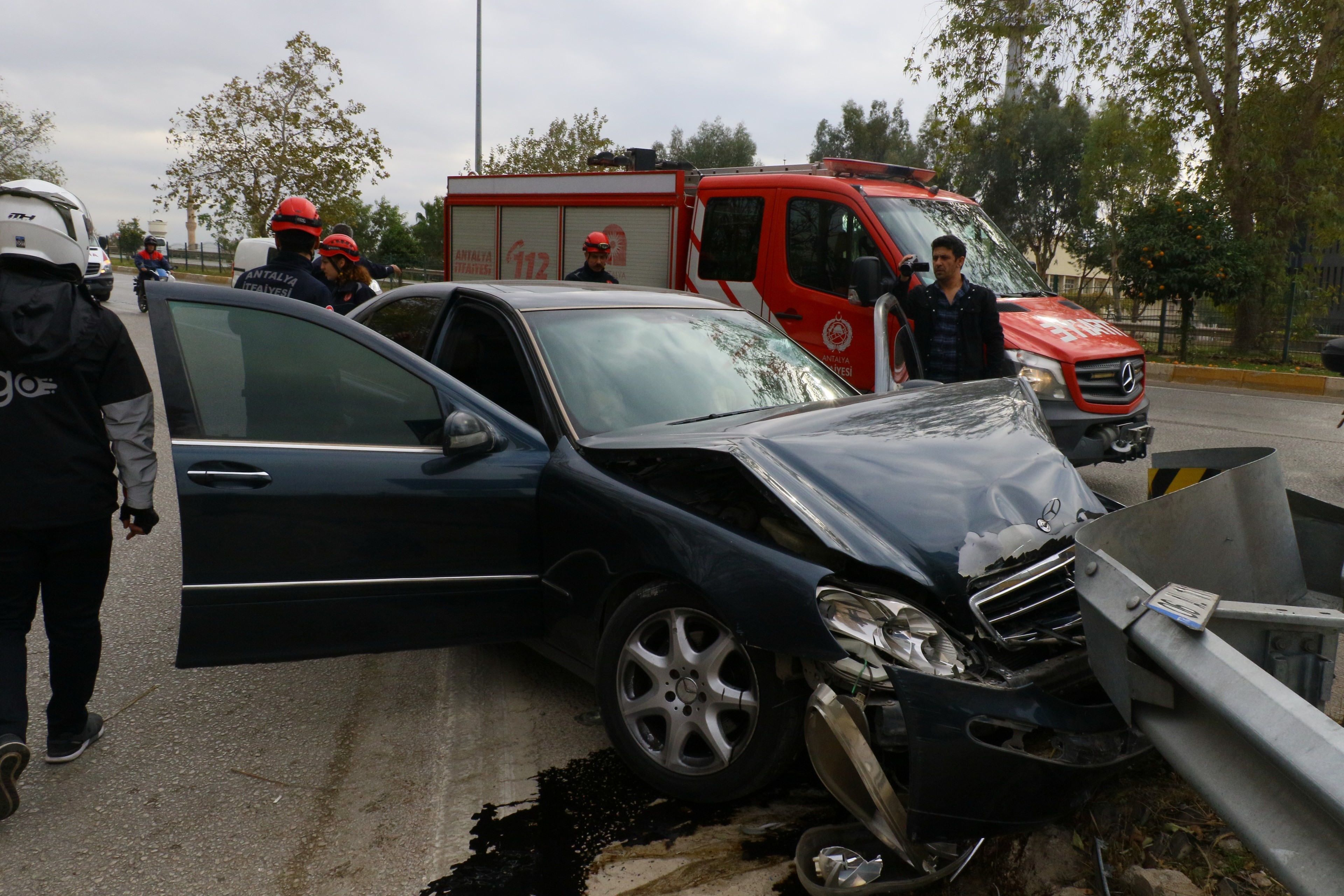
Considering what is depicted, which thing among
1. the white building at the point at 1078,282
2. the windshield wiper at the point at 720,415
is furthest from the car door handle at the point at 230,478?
the white building at the point at 1078,282

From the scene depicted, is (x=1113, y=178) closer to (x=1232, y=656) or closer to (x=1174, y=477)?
(x=1174, y=477)

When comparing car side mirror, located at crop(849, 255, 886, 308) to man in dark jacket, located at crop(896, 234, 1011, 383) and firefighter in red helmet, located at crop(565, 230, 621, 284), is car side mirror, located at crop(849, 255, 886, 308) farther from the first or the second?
firefighter in red helmet, located at crop(565, 230, 621, 284)

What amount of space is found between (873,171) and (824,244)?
1.18m

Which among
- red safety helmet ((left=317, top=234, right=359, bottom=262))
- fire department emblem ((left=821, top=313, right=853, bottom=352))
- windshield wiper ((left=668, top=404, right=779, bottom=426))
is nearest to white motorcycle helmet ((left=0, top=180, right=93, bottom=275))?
windshield wiper ((left=668, top=404, right=779, bottom=426))

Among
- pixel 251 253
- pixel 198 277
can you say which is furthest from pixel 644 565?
pixel 198 277

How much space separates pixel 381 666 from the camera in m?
4.06

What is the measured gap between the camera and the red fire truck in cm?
653

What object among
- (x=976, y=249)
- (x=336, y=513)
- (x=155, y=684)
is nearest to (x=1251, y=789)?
(x=336, y=513)

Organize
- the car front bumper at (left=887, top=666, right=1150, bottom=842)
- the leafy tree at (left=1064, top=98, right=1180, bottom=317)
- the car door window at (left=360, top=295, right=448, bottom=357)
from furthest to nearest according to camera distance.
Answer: the leafy tree at (left=1064, top=98, right=1180, bottom=317), the car door window at (left=360, top=295, right=448, bottom=357), the car front bumper at (left=887, top=666, right=1150, bottom=842)

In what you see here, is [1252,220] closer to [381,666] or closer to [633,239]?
[633,239]

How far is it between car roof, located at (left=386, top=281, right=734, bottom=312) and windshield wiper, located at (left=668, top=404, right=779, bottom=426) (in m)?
0.73

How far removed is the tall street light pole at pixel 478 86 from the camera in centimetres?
2656

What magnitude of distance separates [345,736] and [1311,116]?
18.2m

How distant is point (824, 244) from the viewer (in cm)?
772
